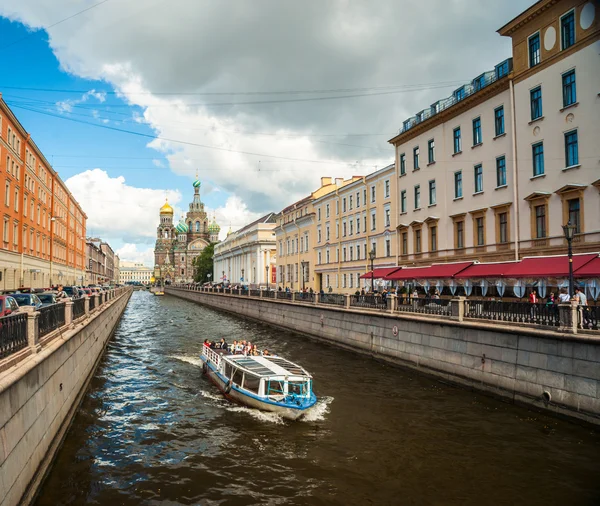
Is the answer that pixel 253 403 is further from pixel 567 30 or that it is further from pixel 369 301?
pixel 567 30

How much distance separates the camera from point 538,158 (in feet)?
85.5

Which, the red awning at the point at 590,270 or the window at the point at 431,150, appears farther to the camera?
the window at the point at 431,150

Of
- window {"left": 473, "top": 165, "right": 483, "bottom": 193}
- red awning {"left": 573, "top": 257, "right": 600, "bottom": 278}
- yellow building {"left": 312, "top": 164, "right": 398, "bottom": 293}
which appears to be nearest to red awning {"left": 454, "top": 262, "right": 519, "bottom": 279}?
red awning {"left": 573, "top": 257, "right": 600, "bottom": 278}

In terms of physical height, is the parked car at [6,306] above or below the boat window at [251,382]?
above

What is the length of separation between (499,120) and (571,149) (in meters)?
5.76

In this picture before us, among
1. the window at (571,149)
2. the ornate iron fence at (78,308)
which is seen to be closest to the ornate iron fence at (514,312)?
the window at (571,149)

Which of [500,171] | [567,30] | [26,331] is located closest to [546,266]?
[500,171]

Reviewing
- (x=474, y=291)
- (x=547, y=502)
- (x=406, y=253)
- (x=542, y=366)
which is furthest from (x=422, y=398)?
(x=406, y=253)

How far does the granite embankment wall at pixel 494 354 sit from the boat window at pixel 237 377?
336 inches

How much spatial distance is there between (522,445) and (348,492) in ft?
18.2

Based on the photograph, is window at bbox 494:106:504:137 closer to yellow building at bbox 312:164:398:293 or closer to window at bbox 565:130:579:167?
window at bbox 565:130:579:167

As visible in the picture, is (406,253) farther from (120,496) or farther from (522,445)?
(120,496)

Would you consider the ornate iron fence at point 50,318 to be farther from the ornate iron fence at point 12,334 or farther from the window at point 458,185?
the window at point 458,185

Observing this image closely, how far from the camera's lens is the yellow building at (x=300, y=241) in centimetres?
6091
